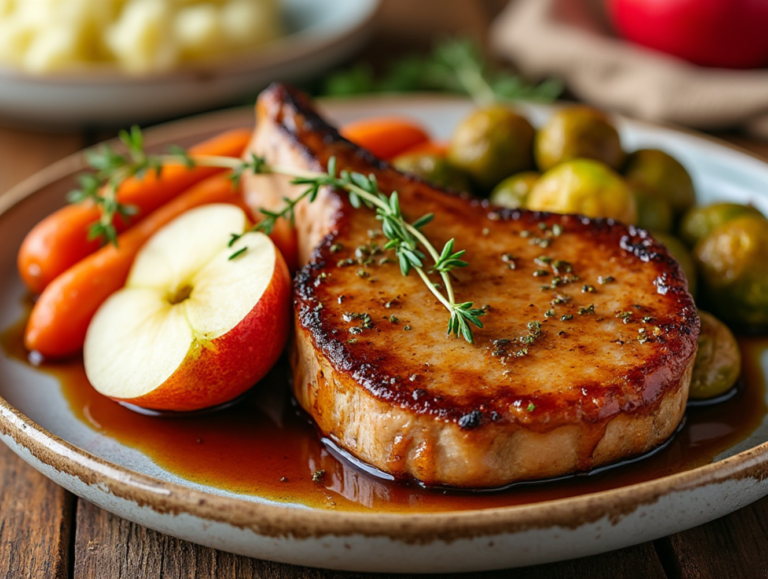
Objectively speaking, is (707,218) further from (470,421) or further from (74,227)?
(74,227)

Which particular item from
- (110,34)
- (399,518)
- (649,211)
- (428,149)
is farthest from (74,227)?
(649,211)

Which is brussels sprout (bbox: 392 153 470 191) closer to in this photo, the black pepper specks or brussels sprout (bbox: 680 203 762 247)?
brussels sprout (bbox: 680 203 762 247)

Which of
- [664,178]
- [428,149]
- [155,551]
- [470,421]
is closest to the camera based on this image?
[470,421]

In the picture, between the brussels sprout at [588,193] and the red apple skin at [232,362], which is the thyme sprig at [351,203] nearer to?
the red apple skin at [232,362]

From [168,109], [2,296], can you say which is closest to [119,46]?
[168,109]

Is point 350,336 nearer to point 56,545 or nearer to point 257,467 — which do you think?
point 257,467

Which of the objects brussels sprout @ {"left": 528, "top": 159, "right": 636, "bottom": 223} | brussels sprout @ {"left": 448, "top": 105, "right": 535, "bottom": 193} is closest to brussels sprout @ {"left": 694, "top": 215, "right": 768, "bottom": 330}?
brussels sprout @ {"left": 528, "top": 159, "right": 636, "bottom": 223}
